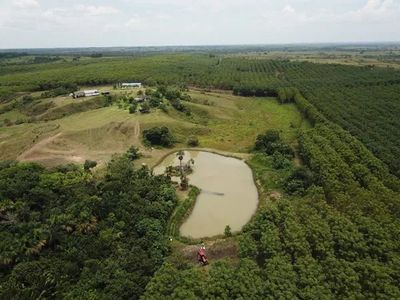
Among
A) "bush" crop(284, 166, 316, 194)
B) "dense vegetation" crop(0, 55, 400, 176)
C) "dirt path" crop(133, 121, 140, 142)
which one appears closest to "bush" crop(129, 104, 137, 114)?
"dirt path" crop(133, 121, 140, 142)

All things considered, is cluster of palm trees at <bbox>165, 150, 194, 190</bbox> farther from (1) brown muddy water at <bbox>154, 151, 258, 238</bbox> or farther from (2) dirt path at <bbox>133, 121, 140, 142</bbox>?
(2) dirt path at <bbox>133, 121, 140, 142</bbox>

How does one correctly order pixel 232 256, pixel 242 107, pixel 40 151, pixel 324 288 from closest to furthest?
pixel 324 288 < pixel 232 256 < pixel 40 151 < pixel 242 107

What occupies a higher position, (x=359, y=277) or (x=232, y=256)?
(x=359, y=277)

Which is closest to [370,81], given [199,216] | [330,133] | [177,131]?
[330,133]

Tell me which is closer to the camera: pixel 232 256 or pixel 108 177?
pixel 232 256

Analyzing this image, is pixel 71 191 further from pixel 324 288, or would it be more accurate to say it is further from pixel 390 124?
pixel 390 124

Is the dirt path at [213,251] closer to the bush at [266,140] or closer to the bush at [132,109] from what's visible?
the bush at [266,140]

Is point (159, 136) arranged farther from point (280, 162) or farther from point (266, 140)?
point (280, 162)
